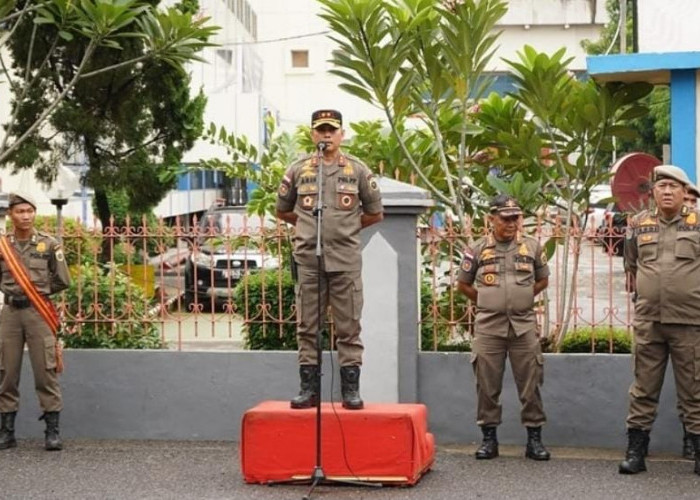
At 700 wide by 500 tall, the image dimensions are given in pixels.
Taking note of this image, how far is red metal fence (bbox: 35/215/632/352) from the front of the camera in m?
8.88

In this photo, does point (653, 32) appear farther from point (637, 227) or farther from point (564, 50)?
point (637, 227)

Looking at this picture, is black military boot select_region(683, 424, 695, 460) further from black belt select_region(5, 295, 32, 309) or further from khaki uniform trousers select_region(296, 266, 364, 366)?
black belt select_region(5, 295, 32, 309)

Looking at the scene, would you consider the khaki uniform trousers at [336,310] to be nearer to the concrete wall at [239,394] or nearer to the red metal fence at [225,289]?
the concrete wall at [239,394]

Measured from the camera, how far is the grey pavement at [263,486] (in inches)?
288

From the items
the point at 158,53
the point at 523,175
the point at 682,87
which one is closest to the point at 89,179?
the point at 158,53

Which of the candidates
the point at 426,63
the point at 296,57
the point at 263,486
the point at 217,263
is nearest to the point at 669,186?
the point at 426,63

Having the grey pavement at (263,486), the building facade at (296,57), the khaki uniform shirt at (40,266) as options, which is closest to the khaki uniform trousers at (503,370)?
the grey pavement at (263,486)

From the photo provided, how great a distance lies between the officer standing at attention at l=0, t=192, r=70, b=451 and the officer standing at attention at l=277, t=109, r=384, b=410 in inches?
74.7

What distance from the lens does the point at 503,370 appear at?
8.22 m

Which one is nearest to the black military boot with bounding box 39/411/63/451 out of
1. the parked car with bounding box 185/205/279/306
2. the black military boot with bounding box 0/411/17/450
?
the black military boot with bounding box 0/411/17/450

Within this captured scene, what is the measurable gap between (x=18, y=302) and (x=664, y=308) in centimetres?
417

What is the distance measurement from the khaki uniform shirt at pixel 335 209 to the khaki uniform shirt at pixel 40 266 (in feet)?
6.00

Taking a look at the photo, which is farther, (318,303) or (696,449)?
(696,449)

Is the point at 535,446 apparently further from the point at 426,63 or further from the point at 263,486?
the point at 426,63
